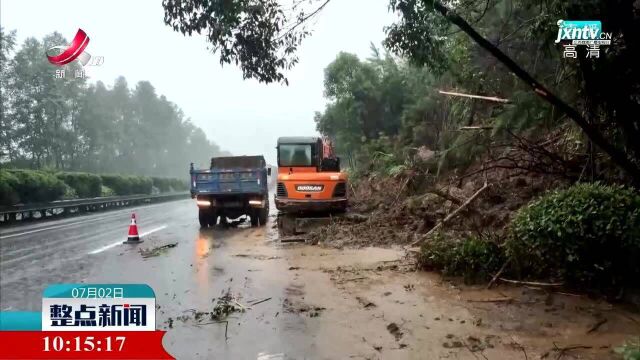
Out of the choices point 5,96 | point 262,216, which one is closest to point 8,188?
point 262,216

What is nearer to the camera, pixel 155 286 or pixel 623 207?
pixel 623 207

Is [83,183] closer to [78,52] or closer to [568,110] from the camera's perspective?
[78,52]

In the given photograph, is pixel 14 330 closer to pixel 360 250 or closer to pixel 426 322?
pixel 426 322

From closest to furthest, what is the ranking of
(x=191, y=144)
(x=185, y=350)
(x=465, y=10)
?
(x=185, y=350), (x=465, y=10), (x=191, y=144)

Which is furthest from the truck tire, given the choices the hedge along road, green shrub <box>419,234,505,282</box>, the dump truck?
green shrub <box>419,234,505,282</box>

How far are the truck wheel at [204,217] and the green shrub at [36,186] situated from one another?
9131 mm

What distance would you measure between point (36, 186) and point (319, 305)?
1916 centimetres

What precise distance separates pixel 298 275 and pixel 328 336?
2935 mm

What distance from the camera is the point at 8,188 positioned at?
1786 cm

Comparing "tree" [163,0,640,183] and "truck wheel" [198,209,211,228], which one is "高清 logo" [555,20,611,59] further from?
"truck wheel" [198,209,211,228]

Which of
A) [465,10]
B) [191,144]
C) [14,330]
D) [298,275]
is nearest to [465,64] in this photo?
[465,10]

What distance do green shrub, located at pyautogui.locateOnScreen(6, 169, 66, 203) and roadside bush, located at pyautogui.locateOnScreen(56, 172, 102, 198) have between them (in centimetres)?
245

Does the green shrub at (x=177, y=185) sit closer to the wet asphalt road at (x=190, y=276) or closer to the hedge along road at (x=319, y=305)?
the wet asphalt road at (x=190, y=276)

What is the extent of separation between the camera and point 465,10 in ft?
22.0
